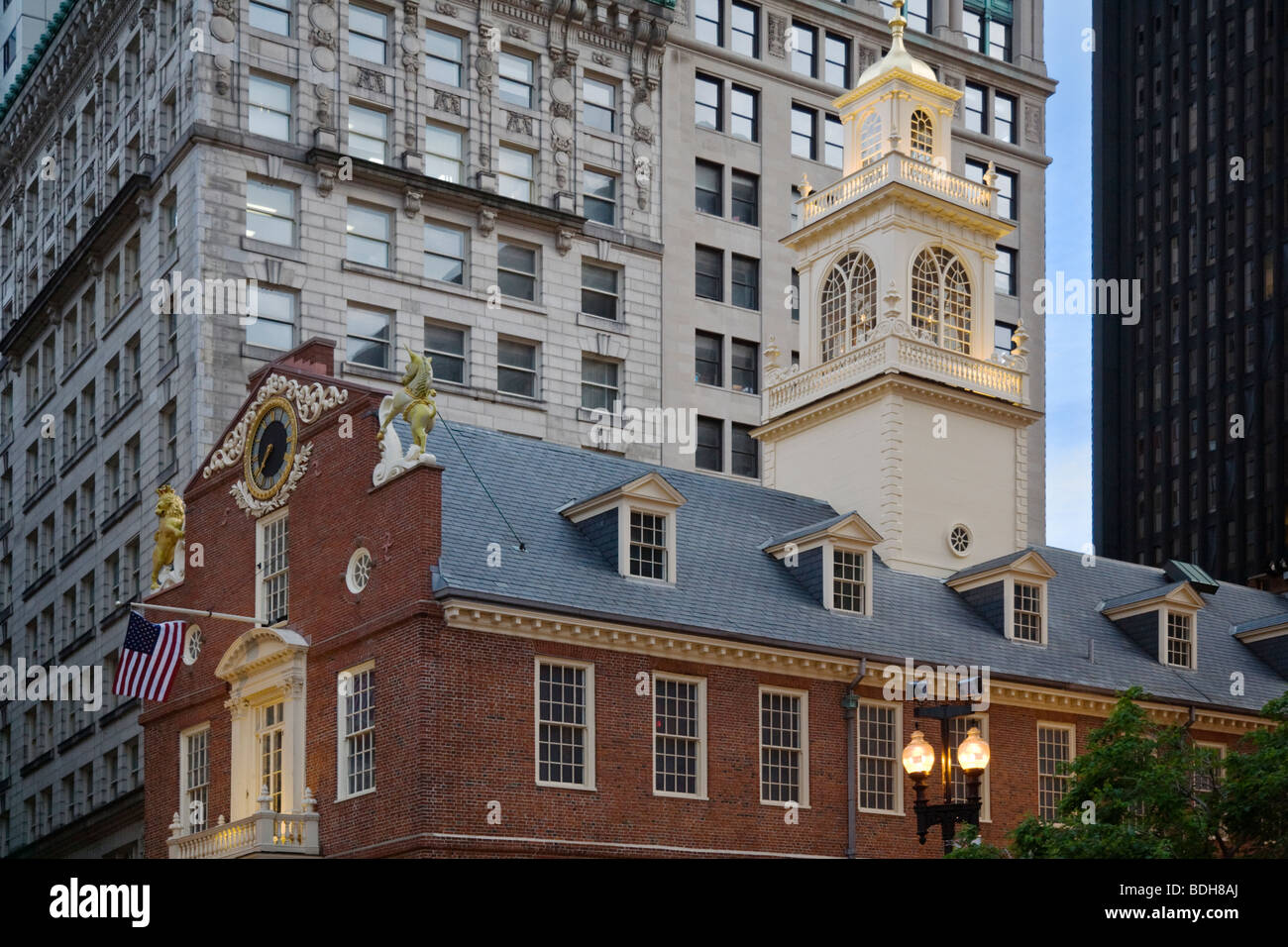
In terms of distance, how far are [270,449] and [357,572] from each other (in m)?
4.91

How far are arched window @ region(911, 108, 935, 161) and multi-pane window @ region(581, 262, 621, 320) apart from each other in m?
16.1

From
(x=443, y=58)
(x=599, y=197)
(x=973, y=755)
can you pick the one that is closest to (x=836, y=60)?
(x=599, y=197)

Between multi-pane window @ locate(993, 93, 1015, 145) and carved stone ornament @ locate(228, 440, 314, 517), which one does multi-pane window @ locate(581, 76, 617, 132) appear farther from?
carved stone ornament @ locate(228, 440, 314, 517)

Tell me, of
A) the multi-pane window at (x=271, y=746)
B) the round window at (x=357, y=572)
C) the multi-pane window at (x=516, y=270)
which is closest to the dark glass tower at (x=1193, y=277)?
the multi-pane window at (x=516, y=270)

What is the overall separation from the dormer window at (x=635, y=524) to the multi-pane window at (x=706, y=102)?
33.6m

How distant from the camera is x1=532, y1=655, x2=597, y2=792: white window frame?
39.1m

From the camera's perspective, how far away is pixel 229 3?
63.3 meters

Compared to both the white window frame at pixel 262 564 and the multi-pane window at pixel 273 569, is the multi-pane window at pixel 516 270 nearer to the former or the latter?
the white window frame at pixel 262 564

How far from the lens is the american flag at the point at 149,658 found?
41906 millimetres

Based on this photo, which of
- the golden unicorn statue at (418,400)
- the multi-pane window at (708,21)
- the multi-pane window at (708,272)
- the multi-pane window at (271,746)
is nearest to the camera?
the golden unicorn statue at (418,400)

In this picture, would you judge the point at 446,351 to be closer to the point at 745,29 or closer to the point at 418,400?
the point at 745,29

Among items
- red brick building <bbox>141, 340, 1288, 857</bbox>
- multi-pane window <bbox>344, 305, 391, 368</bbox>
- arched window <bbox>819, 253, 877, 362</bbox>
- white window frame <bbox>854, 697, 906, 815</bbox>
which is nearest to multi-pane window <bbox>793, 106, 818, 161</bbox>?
multi-pane window <bbox>344, 305, 391, 368</bbox>
